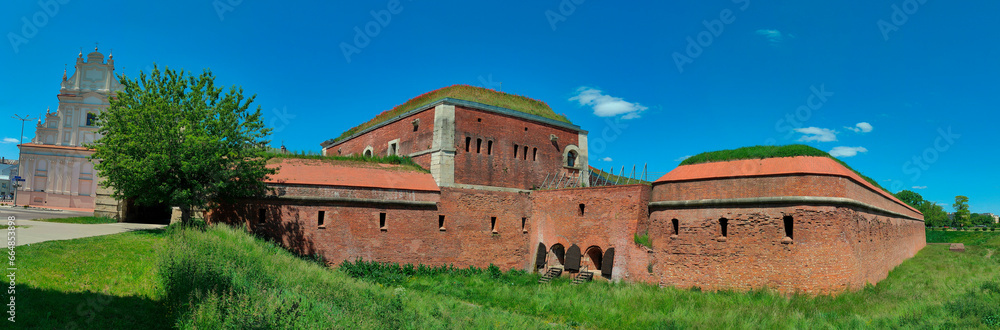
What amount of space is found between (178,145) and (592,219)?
Answer: 16277mm

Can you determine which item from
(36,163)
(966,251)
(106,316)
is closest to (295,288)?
(106,316)

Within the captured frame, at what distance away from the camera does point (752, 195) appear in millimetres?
18406

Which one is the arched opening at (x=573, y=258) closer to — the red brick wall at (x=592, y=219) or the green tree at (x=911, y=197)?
the red brick wall at (x=592, y=219)

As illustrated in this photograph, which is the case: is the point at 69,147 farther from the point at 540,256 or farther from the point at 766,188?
the point at 766,188

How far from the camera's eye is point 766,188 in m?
18.2

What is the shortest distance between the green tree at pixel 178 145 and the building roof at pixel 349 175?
2126mm

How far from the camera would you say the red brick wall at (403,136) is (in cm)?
2603

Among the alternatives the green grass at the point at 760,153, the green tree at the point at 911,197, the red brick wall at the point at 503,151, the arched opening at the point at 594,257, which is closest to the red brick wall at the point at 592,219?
the arched opening at the point at 594,257

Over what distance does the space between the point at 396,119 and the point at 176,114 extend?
1175 centimetres

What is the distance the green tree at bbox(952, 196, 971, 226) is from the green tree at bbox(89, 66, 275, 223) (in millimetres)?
91769

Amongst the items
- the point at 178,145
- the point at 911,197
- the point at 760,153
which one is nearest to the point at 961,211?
the point at 911,197

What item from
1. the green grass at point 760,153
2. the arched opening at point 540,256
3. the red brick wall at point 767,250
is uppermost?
the green grass at point 760,153

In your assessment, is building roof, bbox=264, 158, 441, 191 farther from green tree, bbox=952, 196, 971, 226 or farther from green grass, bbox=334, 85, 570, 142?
green tree, bbox=952, 196, 971, 226

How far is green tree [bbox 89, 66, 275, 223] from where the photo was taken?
17562 millimetres
